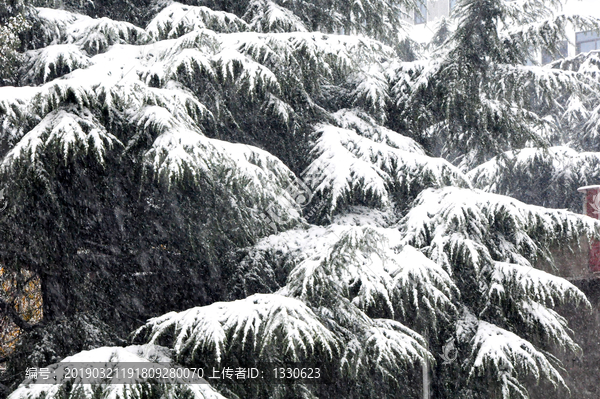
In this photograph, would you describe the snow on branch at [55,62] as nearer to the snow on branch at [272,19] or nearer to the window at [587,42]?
the snow on branch at [272,19]

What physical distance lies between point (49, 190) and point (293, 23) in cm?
350

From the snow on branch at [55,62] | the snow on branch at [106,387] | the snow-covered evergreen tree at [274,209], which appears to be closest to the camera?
the snow on branch at [106,387]

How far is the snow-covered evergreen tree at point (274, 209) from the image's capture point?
3.73 m

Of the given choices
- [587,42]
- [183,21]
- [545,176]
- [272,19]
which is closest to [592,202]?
[545,176]

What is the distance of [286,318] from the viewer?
10.3 ft

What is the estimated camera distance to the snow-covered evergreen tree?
3.73 metres

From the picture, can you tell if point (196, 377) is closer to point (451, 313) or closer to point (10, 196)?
point (10, 196)

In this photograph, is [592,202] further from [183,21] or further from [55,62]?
[55,62]

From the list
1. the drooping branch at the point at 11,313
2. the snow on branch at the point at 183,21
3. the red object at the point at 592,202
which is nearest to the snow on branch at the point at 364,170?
the snow on branch at the point at 183,21

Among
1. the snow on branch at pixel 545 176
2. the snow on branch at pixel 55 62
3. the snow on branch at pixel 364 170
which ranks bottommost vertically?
the snow on branch at pixel 545 176

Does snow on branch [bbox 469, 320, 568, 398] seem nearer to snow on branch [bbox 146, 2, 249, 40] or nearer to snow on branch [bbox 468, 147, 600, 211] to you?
snow on branch [bbox 146, 2, 249, 40]

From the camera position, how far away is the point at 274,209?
16.0 feet

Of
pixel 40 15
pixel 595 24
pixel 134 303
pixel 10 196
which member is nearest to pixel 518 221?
A: pixel 595 24

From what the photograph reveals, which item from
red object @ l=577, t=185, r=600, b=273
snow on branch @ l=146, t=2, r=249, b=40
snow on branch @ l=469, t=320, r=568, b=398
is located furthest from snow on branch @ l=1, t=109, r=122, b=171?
red object @ l=577, t=185, r=600, b=273
